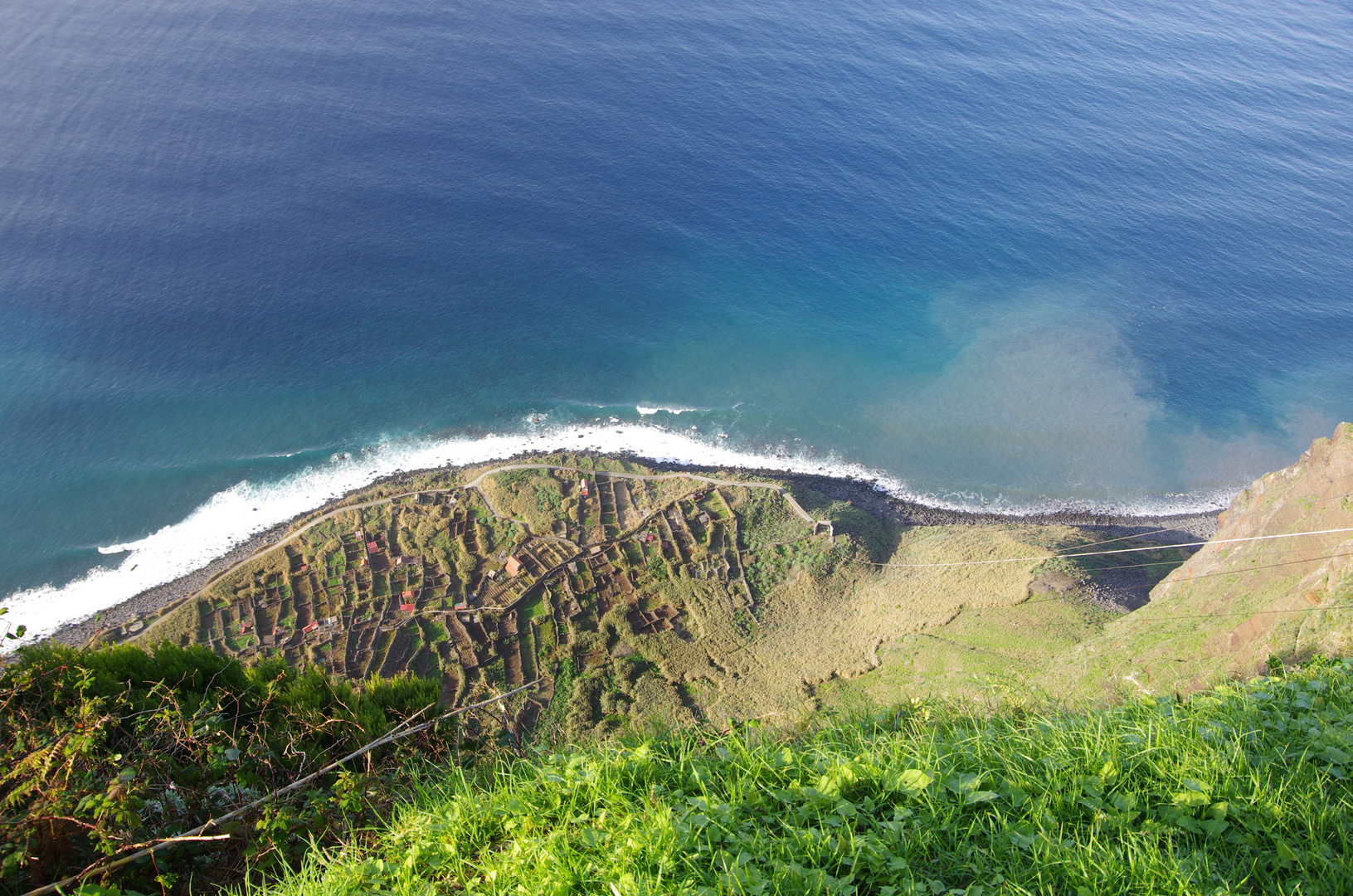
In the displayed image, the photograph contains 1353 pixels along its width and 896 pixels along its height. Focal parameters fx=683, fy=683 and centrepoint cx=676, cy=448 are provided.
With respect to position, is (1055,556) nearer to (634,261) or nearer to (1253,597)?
(1253,597)

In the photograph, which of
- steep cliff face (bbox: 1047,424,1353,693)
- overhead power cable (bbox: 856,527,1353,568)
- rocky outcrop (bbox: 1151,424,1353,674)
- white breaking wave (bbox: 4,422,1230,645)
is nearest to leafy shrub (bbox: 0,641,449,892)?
steep cliff face (bbox: 1047,424,1353,693)

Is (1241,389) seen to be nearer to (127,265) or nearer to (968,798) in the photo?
(968,798)

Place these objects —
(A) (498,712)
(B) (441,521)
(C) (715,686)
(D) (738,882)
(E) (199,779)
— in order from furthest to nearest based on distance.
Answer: (B) (441,521), (C) (715,686), (A) (498,712), (E) (199,779), (D) (738,882)

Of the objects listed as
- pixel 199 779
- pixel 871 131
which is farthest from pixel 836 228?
pixel 199 779

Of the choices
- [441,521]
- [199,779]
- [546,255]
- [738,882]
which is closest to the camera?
[738,882]

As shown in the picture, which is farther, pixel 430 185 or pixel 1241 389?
pixel 430 185

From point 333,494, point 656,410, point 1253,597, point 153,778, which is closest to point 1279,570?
point 1253,597

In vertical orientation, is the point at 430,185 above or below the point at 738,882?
above
